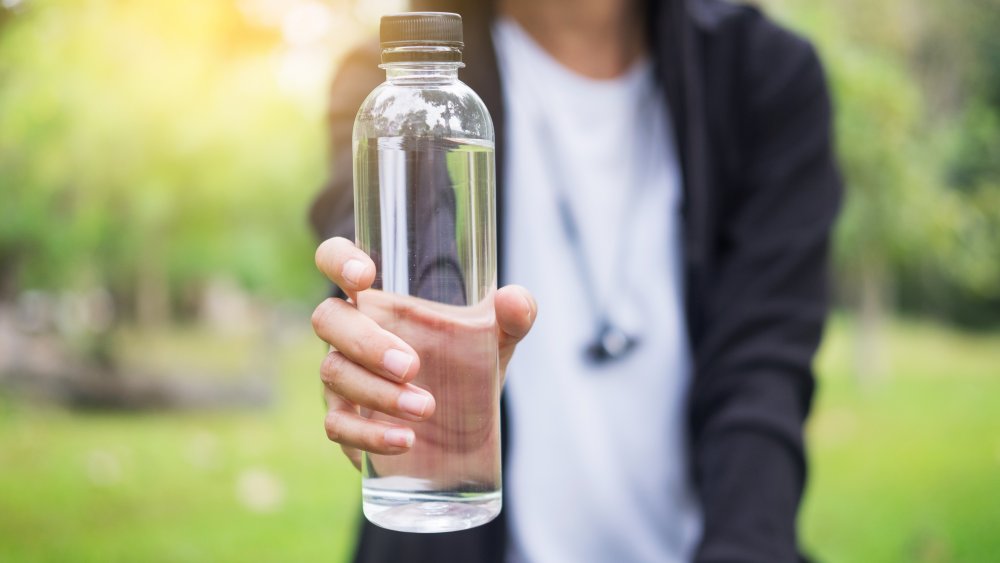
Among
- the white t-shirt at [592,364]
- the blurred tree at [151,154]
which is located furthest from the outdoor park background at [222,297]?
the white t-shirt at [592,364]

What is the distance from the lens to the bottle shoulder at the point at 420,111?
1.05m

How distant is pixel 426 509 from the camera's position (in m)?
1.07

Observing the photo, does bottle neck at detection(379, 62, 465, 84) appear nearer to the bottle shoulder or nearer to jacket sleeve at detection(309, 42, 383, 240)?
the bottle shoulder

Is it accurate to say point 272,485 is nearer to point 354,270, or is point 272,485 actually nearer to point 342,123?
point 342,123

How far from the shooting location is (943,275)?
900 cm

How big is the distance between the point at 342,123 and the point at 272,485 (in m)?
3.13

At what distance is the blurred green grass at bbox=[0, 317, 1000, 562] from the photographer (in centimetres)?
407

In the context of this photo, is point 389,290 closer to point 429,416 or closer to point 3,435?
point 429,416

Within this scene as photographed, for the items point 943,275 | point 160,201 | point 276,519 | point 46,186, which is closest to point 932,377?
point 943,275

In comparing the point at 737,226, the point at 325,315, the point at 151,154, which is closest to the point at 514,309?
the point at 325,315

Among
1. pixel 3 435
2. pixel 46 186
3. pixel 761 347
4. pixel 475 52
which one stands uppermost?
pixel 46 186

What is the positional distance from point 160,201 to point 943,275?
725 centimetres

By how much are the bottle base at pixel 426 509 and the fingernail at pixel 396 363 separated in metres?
0.18

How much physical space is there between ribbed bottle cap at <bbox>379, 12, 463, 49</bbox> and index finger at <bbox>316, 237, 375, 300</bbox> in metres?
0.22
